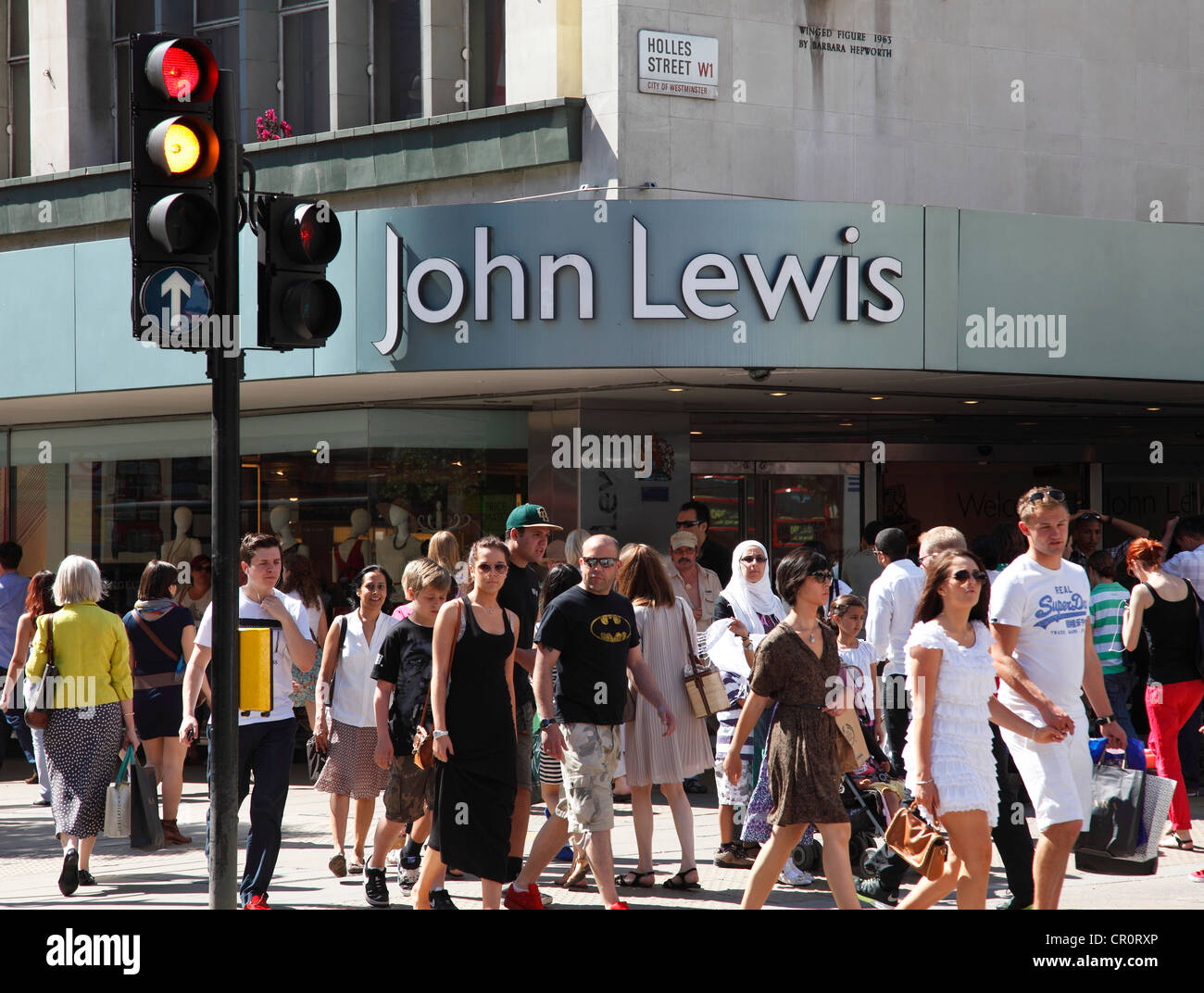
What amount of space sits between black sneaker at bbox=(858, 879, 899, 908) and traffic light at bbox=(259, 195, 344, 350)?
4226mm

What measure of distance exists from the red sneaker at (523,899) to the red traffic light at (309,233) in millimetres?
3415

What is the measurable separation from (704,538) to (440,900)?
540cm

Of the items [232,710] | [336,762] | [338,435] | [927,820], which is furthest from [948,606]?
[338,435]

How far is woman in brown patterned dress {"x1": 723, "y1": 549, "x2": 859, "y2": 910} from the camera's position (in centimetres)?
660

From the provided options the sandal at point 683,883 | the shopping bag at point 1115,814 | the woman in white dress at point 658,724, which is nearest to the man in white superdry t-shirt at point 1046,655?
the shopping bag at point 1115,814

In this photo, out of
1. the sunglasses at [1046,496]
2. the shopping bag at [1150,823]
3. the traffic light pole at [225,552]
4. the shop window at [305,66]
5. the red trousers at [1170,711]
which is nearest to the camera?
the traffic light pole at [225,552]

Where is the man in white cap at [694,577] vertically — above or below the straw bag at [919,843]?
above

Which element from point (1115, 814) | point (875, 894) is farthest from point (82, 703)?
point (1115, 814)

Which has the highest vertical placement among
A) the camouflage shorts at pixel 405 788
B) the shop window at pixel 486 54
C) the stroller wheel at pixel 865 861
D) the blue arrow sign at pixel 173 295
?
the shop window at pixel 486 54

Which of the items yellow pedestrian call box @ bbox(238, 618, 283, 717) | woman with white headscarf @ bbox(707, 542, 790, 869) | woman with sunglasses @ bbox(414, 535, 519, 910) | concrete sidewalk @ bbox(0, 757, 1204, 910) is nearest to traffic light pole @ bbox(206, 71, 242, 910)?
yellow pedestrian call box @ bbox(238, 618, 283, 717)

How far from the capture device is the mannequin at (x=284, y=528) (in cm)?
1373

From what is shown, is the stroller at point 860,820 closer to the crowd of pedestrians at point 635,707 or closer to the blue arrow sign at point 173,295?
the crowd of pedestrians at point 635,707

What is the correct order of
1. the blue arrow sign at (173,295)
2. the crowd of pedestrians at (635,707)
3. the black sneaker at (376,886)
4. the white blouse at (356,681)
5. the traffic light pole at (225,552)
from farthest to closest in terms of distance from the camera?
the white blouse at (356,681), the black sneaker at (376,886), the crowd of pedestrians at (635,707), the traffic light pole at (225,552), the blue arrow sign at (173,295)

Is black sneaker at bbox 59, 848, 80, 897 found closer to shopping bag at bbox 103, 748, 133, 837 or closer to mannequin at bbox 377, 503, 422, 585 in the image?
shopping bag at bbox 103, 748, 133, 837
